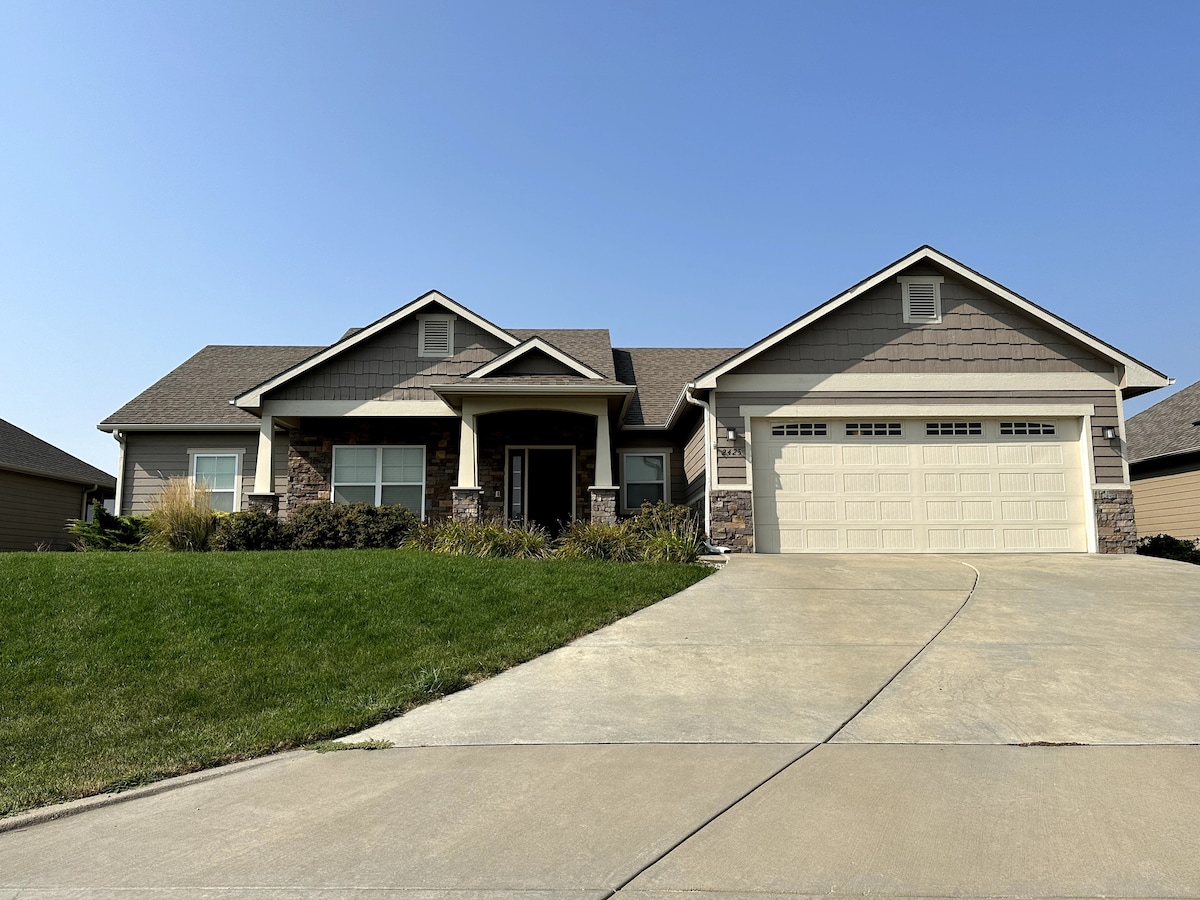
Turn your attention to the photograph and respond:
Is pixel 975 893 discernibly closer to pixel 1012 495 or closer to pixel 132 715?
pixel 132 715

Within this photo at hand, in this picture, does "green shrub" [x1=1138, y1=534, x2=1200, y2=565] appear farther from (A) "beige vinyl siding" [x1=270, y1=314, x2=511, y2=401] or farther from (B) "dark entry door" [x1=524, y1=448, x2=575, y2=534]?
(A) "beige vinyl siding" [x1=270, y1=314, x2=511, y2=401]

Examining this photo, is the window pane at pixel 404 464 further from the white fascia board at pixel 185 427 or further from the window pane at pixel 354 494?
the white fascia board at pixel 185 427

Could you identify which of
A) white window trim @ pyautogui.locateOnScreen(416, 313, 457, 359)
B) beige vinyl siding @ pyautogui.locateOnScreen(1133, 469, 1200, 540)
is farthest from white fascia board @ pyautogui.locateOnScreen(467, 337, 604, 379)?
beige vinyl siding @ pyautogui.locateOnScreen(1133, 469, 1200, 540)

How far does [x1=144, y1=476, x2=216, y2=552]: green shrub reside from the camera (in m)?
14.9

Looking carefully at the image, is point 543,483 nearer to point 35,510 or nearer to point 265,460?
point 265,460

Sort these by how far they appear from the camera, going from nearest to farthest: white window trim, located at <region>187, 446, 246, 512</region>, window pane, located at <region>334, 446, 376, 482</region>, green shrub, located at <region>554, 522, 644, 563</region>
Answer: green shrub, located at <region>554, 522, 644, 563</region> → window pane, located at <region>334, 446, 376, 482</region> → white window trim, located at <region>187, 446, 246, 512</region>

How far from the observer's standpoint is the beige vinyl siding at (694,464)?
16.4m

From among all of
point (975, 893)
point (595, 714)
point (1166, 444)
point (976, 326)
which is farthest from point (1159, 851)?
point (1166, 444)

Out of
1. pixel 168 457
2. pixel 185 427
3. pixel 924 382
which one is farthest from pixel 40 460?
pixel 924 382

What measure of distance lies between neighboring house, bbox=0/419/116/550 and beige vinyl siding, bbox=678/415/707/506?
15536mm

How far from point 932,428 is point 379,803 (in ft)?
43.1

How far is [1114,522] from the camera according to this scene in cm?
1497

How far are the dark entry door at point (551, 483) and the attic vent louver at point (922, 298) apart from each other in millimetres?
7561

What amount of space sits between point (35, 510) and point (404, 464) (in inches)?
408
